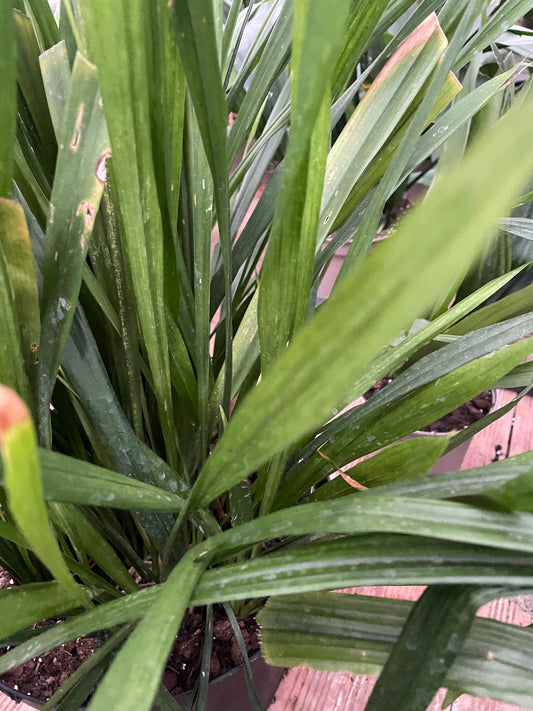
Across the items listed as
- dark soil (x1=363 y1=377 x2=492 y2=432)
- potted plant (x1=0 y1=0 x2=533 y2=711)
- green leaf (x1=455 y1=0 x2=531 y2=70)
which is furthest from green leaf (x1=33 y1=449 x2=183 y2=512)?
dark soil (x1=363 y1=377 x2=492 y2=432)

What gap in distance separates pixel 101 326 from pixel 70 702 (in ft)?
0.57

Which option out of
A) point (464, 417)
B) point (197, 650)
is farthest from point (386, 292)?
point (464, 417)

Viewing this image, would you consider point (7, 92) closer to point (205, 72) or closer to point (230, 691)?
point (205, 72)

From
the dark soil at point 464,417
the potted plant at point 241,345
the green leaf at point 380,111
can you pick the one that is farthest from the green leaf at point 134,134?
the dark soil at point 464,417

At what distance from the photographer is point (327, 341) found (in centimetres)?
10

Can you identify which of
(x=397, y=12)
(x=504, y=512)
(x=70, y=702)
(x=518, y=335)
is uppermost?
(x=397, y=12)

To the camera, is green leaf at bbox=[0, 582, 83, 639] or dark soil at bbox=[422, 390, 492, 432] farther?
dark soil at bbox=[422, 390, 492, 432]

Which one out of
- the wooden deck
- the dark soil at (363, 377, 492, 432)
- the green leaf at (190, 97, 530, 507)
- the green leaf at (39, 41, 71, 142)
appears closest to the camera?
the green leaf at (190, 97, 530, 507)

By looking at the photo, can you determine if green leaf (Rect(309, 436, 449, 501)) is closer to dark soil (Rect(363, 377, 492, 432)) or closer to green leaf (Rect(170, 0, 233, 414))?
green leaf (Rect(170, 0, 233, 414))

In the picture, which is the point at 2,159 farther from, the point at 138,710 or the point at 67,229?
the point at 138,710

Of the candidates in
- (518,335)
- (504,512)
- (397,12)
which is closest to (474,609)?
(504,512)

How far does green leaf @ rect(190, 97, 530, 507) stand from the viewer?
8 cm

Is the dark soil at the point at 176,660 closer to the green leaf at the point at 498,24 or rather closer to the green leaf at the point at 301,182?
the green leaf at the point at 301,182

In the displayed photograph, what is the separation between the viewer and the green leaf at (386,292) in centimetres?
8
